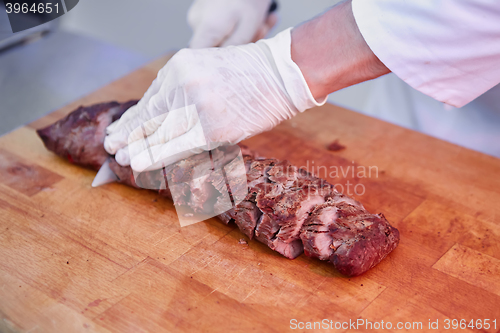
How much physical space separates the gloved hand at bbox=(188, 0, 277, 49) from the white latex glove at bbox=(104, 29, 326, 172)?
2.20ft

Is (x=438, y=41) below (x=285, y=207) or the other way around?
the other way around

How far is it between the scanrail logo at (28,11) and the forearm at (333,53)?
122 cm

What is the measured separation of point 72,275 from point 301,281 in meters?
1.11

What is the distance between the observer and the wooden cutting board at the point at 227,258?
193 centimetres

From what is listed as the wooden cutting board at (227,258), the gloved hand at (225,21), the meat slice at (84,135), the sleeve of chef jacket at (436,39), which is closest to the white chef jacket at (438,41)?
the sleeve of chef jacket at (436,39)

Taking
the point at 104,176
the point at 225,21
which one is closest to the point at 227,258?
the point at 104,176

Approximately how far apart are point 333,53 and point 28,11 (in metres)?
1.49

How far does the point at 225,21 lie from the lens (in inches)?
121

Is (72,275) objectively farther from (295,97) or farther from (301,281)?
(295,97)

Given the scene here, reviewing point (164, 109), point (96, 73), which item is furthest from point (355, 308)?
point (96, 73)

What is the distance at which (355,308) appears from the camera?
6.50ft

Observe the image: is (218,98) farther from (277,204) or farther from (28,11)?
(28,11)

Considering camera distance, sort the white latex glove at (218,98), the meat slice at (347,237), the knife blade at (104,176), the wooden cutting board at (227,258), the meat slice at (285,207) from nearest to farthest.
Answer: the wooden cutting board at (227,258)
the meat slice at (347,237)
the meat slice at (285,207)
the white latex glove at (218,98)
the knife blade at (104,176)

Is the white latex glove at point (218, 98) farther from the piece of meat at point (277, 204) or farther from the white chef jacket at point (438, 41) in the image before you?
the white chef jacket at point (438, 41)
